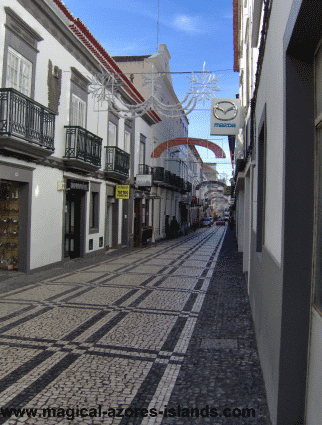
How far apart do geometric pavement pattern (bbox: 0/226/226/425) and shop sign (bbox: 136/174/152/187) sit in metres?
9.80

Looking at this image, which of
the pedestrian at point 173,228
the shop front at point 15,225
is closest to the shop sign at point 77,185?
the shop front at point 15,225

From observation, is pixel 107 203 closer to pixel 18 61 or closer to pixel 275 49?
pixel 18 61

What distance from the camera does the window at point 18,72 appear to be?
8977mm

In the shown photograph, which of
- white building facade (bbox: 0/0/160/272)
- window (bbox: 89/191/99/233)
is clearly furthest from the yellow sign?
window (bbox: 89/191/99/233)

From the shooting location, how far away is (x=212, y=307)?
6.91 meters

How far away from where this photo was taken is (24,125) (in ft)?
29.2

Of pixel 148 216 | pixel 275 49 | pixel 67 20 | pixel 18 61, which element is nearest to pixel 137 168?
pixel 148 216

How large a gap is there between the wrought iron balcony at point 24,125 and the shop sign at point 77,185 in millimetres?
2232

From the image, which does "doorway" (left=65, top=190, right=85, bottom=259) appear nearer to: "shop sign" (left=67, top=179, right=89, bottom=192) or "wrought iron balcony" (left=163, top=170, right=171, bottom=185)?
"shop sign" (left=67, top=179, right=89, bottom=192)

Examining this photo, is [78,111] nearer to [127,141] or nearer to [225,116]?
[225,116]

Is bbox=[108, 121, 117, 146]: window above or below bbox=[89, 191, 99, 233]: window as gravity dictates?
above

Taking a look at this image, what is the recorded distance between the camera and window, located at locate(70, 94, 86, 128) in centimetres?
Result: 1263

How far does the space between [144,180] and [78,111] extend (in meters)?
6.37

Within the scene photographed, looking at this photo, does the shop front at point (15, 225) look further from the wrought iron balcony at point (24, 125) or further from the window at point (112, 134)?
the window at point (112, 134)
